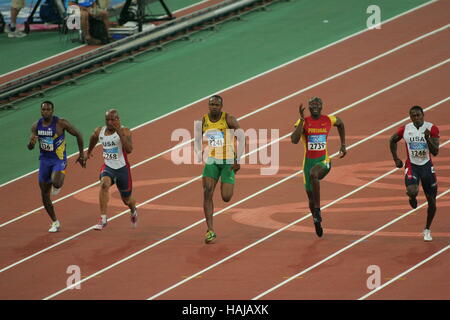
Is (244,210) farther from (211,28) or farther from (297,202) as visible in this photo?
(211,28)

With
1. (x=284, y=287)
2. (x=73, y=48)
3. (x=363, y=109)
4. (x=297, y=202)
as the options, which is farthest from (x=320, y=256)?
(x=73, y=48)

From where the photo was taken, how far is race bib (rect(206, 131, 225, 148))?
50.1 feet

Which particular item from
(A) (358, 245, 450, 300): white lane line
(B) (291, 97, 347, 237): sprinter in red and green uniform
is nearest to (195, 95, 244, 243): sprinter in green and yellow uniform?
(B) (291, 97, 347, 237): sprinter in red and green uniform

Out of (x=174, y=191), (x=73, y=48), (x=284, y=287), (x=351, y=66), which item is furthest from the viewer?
(x=73, y=48)

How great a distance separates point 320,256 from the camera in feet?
47.5

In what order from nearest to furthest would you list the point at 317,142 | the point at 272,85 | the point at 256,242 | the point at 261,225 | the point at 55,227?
the point at 317,142 < the point at 256,242 < the point at 261,225 < the point at 55,227 < the point at 272,85

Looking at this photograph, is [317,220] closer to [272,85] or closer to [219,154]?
[219,154]

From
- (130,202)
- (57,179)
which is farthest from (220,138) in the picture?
(57,179)

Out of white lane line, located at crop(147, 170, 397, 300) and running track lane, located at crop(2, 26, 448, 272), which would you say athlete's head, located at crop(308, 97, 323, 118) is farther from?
running track lane, located at crop(2, 26, 448, 272)

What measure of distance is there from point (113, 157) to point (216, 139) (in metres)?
1.51

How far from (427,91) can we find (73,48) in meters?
8.75

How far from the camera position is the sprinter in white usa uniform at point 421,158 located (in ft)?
48.0

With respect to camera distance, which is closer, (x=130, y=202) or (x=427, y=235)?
(x=427, y=235)

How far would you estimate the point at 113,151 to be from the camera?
51.6 feet
